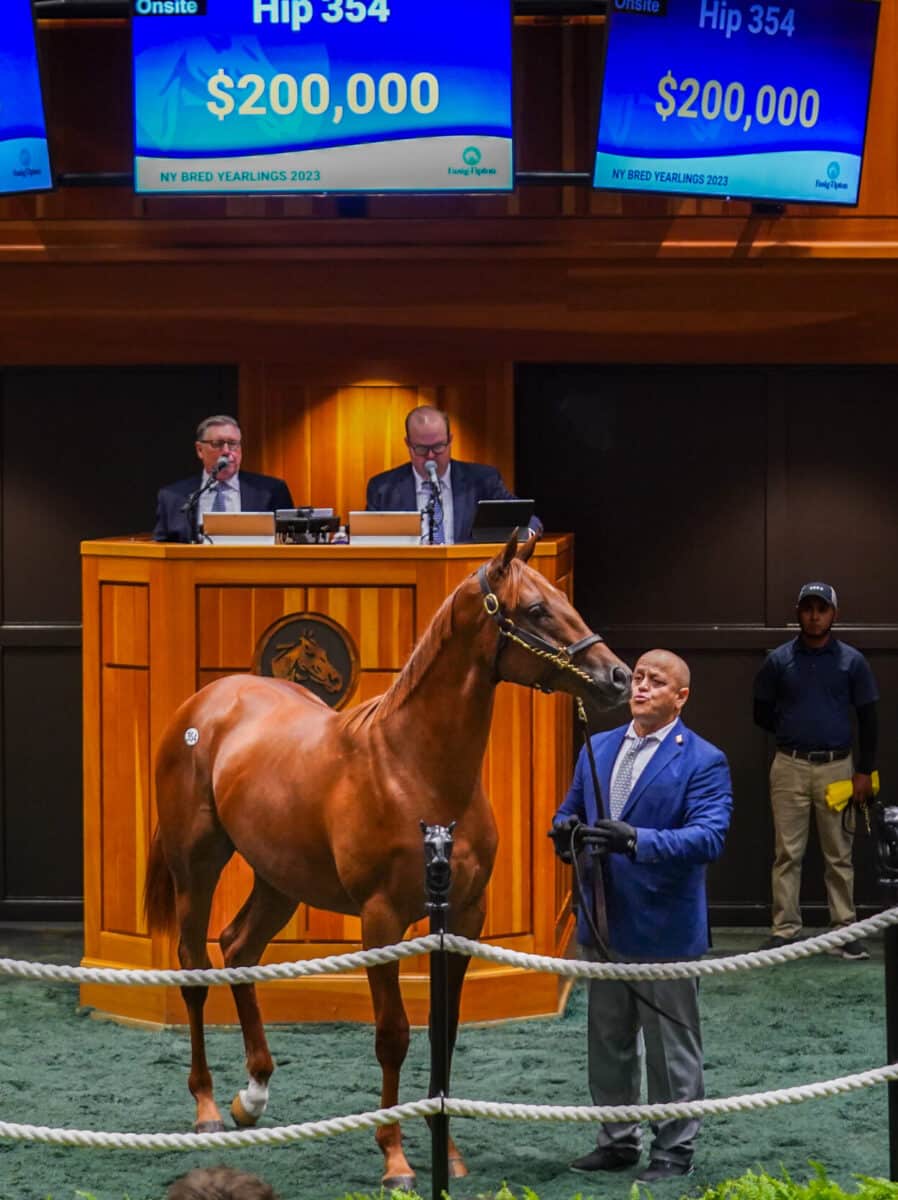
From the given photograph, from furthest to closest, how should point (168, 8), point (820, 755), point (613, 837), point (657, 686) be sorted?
point (820, 755) < point (168, 8) < point (657, 686) < point (613, 837)

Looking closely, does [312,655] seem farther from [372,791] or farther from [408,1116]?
[408,1116]

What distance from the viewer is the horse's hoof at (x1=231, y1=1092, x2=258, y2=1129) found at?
6.35 metres

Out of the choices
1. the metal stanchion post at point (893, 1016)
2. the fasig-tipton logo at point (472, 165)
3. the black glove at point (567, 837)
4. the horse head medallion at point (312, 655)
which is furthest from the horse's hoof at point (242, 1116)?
the fasig-tipton logo at point (472, 165)

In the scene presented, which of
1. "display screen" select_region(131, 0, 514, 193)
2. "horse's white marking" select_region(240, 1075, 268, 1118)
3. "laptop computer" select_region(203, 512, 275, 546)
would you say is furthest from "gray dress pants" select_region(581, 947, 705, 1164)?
"display screen" select_region(131, 0, 514, 193)

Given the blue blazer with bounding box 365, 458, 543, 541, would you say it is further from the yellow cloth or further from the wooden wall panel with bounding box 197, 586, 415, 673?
the yellow cloth

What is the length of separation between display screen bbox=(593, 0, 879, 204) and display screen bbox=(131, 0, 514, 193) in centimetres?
47

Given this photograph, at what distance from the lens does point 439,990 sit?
15.5ft

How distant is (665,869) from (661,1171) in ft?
2.89

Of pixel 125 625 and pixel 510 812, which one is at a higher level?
pixel 125 625

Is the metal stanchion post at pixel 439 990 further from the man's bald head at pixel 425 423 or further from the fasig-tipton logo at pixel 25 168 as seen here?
the fasig-tipton logo at pixel 25 168

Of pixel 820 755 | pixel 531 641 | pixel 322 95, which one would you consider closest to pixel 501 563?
pixel 531 641

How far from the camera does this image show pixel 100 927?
7.98 m

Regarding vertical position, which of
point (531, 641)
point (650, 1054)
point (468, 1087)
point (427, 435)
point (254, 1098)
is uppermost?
point (427, 435)

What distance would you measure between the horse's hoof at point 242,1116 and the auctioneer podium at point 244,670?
1.20 m
